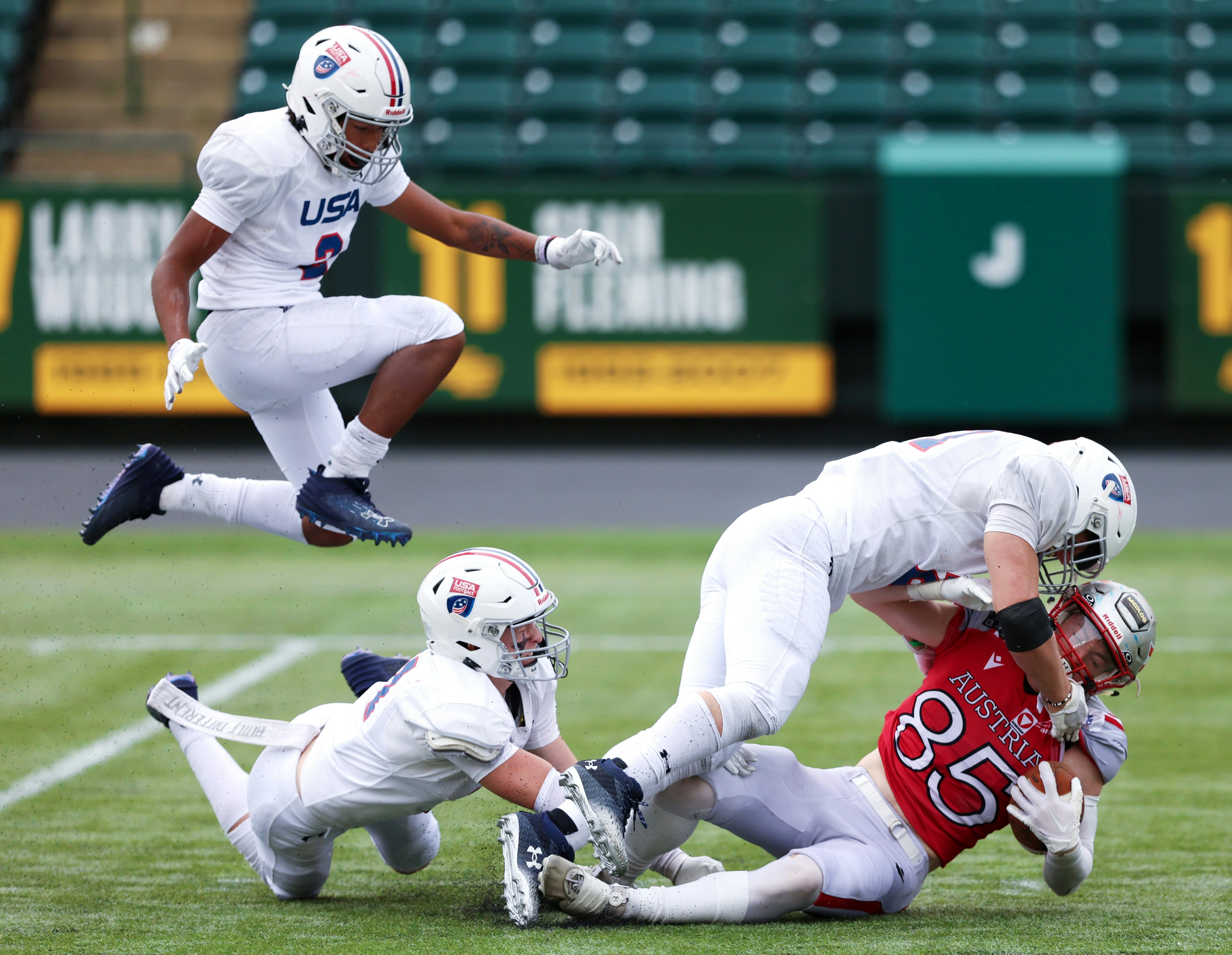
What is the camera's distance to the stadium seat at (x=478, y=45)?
567 inches

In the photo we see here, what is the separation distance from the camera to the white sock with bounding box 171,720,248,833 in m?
4.25

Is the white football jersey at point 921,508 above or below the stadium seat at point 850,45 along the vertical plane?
below

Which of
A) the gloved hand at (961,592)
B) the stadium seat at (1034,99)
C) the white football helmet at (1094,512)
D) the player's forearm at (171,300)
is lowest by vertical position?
the gloved hand at (961,592)

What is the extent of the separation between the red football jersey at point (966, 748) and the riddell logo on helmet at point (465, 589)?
1147 millimetres

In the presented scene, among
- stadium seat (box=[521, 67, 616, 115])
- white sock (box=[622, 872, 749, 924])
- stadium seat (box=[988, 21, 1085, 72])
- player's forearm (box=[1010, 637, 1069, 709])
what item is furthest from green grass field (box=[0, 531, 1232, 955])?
stadium seat (box=[988, 21, 1085, 72])

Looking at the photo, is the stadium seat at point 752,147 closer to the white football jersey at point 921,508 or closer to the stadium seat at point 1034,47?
the stadium seat at point 1034,47

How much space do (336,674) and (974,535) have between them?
419 cm

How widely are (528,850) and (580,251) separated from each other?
194cm

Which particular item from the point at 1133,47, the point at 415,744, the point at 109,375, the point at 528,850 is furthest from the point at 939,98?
the point at 528,850

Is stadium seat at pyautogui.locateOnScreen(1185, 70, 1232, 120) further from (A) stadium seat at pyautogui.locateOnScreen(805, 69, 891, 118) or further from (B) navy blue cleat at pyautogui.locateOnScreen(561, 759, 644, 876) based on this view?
(B) navy blue cleat at pyautogui.locateOnScreen(561, 759, 644, 876)

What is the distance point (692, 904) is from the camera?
147 inches

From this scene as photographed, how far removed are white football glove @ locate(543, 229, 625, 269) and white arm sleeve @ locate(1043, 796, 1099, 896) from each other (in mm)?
2005

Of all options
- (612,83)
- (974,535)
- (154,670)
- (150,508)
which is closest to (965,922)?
(974,535)

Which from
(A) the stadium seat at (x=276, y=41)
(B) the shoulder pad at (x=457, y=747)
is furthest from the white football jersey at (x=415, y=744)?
(A) the stadium seat at (x=276, y=41)
